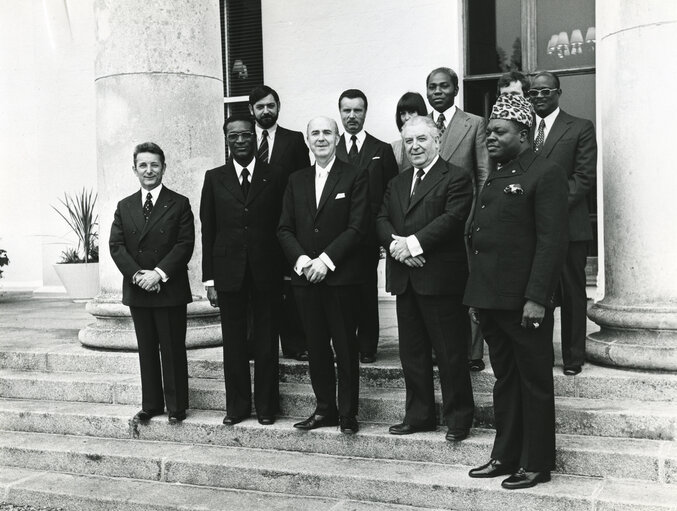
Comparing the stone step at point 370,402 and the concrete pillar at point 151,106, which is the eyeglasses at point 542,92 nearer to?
the stone step at point 370,402

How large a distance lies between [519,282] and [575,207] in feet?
4.15

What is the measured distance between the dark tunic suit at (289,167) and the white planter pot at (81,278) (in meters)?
5.47

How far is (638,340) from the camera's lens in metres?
6.03

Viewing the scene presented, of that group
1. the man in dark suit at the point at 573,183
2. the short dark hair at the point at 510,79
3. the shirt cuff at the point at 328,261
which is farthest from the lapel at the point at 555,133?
the shirt cuff at the point at 328,261

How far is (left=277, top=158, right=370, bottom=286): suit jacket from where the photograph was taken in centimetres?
575

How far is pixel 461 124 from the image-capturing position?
614 cm

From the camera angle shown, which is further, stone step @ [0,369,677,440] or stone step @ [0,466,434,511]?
stone step @ [0,369,677,440]

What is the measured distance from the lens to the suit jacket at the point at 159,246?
6199mm

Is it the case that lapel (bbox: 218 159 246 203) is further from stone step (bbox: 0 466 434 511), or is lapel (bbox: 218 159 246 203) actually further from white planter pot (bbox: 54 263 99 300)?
white planter pot (bbox: 54 263 99 300)

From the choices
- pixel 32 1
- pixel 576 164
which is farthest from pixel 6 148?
pixel 576 164

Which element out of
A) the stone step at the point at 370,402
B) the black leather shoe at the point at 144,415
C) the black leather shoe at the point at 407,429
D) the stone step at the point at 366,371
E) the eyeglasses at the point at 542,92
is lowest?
the black leather shoe at the point at 144,415

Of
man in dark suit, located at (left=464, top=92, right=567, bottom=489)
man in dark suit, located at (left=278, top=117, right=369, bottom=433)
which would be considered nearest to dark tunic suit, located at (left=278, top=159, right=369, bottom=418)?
man in dark suit, located at (left=278, top=117, right=369, bottom=433)

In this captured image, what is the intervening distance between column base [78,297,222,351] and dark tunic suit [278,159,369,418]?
2.05 metres

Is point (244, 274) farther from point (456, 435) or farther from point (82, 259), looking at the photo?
point (82, 259)
